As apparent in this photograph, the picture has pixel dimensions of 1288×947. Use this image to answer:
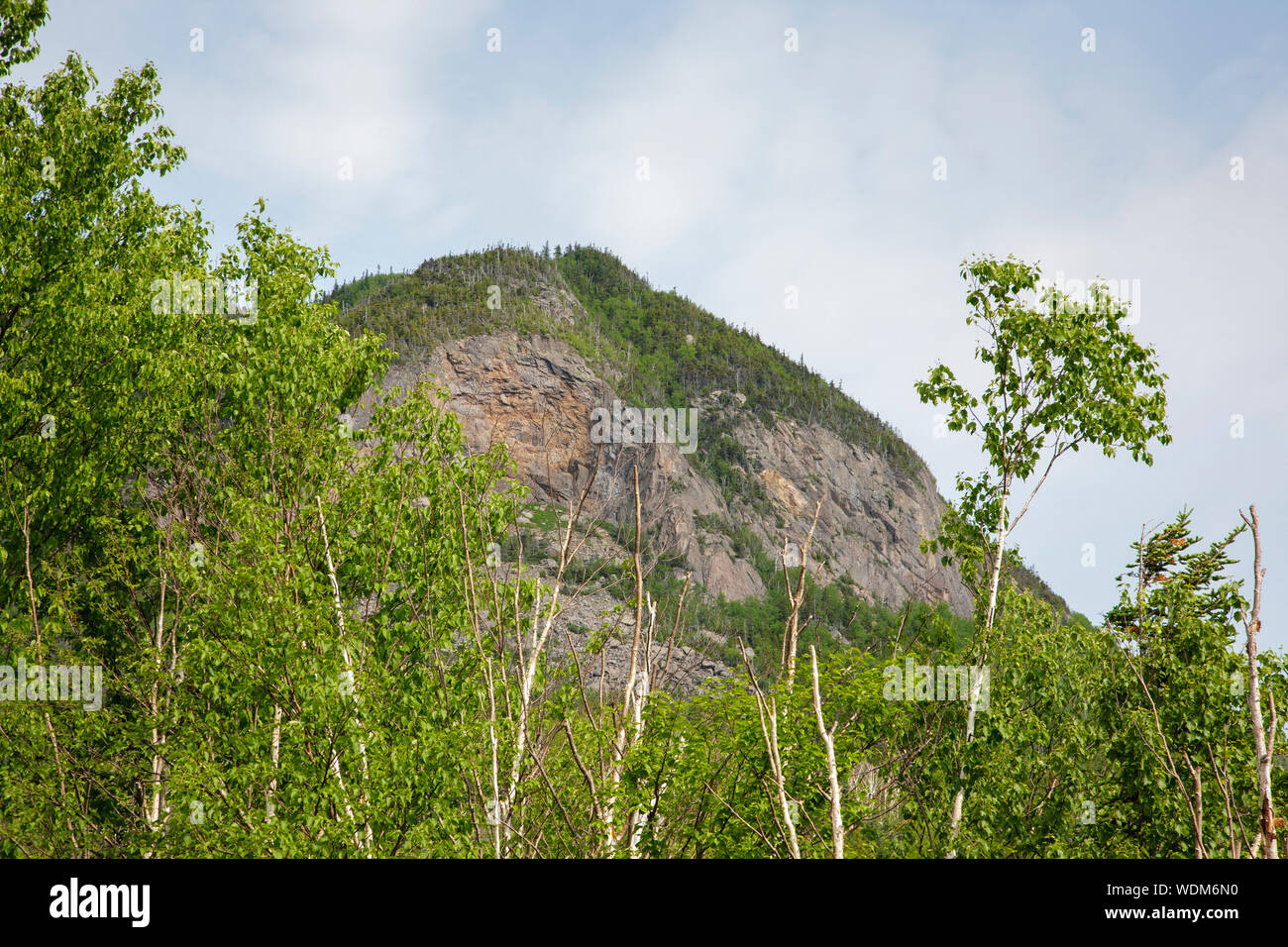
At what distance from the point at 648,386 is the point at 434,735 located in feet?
607

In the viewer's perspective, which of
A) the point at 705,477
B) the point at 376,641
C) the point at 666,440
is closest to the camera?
the point at 376,641

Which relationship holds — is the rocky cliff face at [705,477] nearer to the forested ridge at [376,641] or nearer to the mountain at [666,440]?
the mountain at [666,440]

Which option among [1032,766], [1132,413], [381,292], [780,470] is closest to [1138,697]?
[1032,766]

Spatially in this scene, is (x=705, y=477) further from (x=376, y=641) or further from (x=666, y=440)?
(x=376, y=641)

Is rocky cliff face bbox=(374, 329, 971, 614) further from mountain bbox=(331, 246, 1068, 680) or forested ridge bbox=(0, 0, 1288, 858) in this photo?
forested ridge bbox=(0, 0, 1288, 858)

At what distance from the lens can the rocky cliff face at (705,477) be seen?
146250 mm

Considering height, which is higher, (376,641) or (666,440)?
(666,440)

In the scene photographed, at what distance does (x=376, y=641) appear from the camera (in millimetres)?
11172

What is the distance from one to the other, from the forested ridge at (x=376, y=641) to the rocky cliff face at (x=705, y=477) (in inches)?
4480

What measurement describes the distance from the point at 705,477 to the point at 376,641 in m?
164

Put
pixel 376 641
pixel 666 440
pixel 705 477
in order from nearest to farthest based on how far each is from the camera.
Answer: pixel 376 641 → pixel 666 440 → pixel 705 477

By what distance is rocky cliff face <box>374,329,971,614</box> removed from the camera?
14625cm

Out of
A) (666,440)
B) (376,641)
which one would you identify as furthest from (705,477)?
(376,641)

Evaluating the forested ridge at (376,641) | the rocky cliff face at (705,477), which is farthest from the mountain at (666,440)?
the forested ridge at (376,641)
